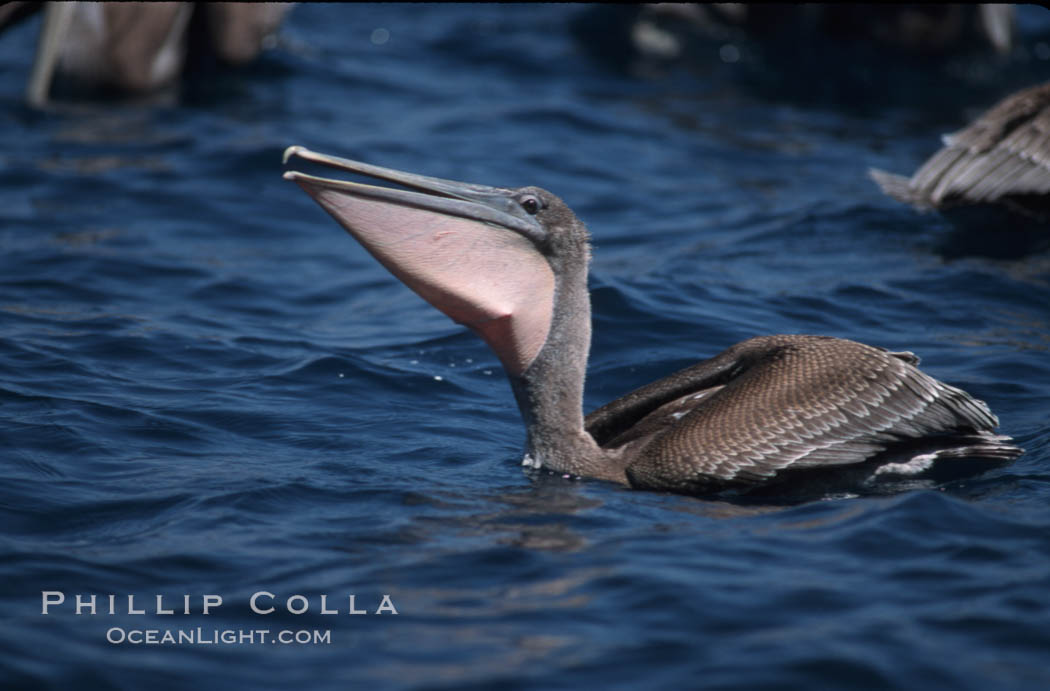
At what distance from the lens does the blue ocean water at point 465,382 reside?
3.44 meters

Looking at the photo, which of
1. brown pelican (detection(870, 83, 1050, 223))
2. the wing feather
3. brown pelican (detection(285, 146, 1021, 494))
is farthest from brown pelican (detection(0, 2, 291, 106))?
the wing feather

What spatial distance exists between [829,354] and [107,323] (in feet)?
13.0

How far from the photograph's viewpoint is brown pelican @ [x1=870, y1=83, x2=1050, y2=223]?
25.6 ft

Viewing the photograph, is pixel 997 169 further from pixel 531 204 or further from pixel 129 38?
pixel 129 38

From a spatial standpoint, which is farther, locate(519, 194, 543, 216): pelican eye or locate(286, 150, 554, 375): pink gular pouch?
locate(519, 194, 543, 216): pelican eye

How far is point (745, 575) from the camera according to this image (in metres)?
3.81

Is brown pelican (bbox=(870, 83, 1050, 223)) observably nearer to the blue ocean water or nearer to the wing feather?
the blue ocean water

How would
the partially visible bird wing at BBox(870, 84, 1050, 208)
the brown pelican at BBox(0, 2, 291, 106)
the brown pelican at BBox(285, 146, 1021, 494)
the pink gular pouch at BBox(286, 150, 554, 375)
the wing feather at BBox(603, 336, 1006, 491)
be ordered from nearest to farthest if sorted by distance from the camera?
1. the pink gular pouch at BBox(286, 150, 554, 375)
2. the brown pelican at BBox(285, 146, 1021, 494)
3. the wing feather at BBox(603, 336, 1006, 491)
4. the partially visible bird wing at BBox(870, 84, 1050, 208)
5. the brown pelican at BBox(0, 2, 291, 106)

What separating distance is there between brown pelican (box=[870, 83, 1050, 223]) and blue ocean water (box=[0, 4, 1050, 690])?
12.3 inches

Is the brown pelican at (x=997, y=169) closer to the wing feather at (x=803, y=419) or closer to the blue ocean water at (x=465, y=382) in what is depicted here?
the blue ocean water at (x=465, y=382)

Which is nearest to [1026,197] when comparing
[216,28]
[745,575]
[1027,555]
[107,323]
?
[1027,555]

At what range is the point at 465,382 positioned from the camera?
20.9ft

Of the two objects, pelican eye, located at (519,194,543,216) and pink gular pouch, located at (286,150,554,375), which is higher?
pelican eye, located at (519,194,543,216)

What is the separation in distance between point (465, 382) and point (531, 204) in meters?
1.84
